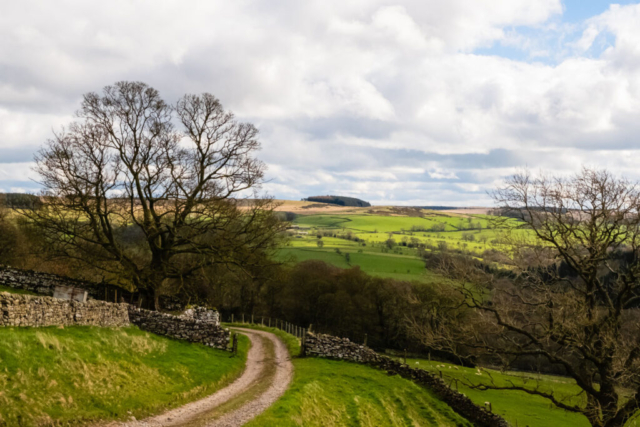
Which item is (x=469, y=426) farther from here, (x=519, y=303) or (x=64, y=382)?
(x=64, y=382)

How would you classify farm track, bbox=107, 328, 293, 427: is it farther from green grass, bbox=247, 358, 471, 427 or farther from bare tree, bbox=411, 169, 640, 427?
bare tree, bbox=411, 169, 640, 427

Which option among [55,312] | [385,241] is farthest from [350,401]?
[385,241]

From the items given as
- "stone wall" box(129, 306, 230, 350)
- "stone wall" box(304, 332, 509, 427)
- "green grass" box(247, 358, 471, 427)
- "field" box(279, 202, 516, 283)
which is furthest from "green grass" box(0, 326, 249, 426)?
"field" box(279, 202, 516, 283)

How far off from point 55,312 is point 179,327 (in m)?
6.91

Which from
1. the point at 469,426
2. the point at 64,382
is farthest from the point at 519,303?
the point at 64,382

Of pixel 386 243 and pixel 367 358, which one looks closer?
pixel 367 358

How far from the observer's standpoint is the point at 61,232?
1075 inches

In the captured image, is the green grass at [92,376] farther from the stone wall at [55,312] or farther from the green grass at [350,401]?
the green grass at [350,401]

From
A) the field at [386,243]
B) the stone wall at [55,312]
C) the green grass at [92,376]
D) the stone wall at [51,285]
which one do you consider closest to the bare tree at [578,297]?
the green grass at [92,376]

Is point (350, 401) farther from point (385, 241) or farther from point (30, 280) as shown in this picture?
point (385, 241)

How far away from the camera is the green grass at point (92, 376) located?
11.5 metres

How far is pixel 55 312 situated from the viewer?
17.9 meters

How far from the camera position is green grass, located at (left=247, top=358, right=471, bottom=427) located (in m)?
16.0

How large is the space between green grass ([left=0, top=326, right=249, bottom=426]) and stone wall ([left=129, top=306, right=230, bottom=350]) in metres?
2.45
